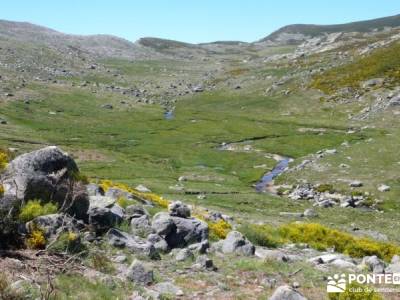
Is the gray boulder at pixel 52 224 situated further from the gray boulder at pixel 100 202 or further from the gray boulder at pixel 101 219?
the gray boulder at pixel 100 202

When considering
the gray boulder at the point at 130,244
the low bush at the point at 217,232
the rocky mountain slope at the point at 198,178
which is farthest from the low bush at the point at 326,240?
the gray boulder at the point at 130,244

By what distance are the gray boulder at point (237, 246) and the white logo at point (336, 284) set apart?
12.1 ft

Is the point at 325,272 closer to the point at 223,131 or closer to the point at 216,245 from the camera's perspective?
the point at 216,245

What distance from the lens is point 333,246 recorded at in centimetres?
2820

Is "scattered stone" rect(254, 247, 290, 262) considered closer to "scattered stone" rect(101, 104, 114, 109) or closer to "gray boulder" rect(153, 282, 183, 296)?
"gray boulder" rect(153, 282, 183, 296)

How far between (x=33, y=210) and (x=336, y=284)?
417 inches

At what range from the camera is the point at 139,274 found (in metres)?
15.4

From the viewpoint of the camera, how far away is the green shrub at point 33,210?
17255mm

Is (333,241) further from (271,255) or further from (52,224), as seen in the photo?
(52,224)

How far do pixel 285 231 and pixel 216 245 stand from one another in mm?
9351

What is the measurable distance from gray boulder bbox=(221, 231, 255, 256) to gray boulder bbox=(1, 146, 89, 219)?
5.90 metres

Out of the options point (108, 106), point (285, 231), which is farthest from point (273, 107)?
point (285, 231)

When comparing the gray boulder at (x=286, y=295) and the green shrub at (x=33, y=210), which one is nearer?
the gray boulder at (x=286, y=295)

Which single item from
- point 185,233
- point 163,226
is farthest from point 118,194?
point 185,233
